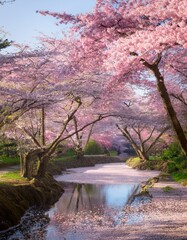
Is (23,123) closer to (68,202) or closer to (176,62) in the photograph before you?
(68,202)

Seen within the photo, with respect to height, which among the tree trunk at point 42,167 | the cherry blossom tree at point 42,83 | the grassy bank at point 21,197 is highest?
the cherry blossom tree at point 42,83

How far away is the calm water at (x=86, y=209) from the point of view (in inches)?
411

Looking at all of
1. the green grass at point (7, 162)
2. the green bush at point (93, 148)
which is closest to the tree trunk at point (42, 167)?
the green grass at point (7, 162)

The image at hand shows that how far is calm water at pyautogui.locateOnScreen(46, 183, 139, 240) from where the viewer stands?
1043 cm

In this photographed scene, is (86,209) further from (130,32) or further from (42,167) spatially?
(130,32)

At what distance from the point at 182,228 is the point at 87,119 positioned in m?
26.3

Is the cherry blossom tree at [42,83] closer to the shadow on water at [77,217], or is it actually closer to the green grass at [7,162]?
the shadow on water at [77,217]

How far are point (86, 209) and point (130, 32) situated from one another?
6928 mm

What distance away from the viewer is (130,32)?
35.4 ft

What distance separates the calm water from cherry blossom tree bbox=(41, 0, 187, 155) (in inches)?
146

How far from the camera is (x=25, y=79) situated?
1656 centimetres

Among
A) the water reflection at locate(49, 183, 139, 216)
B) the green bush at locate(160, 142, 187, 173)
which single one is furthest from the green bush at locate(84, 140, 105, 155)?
the water reflection at locate(49, 183, 139, 216)

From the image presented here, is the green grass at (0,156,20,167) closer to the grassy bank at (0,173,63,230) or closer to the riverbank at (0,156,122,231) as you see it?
the riverbank at (0,156,122,231)

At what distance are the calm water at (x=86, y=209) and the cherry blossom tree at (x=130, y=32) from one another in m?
3.72
